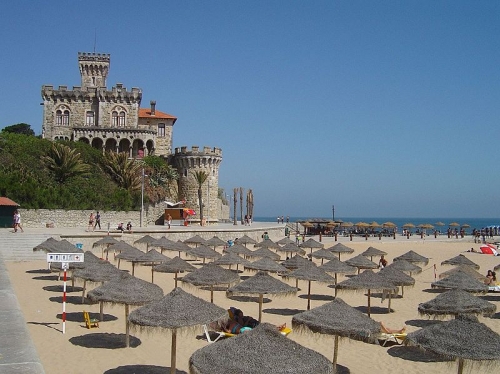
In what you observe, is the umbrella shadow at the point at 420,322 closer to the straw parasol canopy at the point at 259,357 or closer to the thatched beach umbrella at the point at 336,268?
the thatched beach umbrella at the point at 336,268

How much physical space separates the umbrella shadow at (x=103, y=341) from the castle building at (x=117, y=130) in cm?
3932

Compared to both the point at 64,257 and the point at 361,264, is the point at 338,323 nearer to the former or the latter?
the point at 64,257

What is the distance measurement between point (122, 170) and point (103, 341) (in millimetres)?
35860

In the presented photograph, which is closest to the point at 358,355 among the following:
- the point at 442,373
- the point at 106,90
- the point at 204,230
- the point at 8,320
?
the point at 442,373

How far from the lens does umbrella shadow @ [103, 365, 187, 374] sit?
34.0 ft

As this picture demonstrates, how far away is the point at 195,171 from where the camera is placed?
2074 inches

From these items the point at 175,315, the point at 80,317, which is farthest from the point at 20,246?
the point at 175,315

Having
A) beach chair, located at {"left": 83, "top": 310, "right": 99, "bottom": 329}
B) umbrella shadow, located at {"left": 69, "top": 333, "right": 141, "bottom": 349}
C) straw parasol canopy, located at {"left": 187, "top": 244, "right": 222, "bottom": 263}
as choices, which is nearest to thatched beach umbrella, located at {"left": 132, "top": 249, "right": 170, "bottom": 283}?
straw parasol canopy, located at {"left": 187, "top": 244, "right": 222, "bottom": 263}

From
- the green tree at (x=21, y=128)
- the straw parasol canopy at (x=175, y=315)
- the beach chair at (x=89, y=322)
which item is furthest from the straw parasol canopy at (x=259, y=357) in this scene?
the green tree at (x=21, y=128)

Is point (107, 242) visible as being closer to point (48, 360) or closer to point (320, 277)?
point (320, 277)

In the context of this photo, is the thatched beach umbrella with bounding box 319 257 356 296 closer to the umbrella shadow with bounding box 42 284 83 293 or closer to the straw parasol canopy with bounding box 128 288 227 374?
the umbrella shadow with bounding box 42 284 83 293

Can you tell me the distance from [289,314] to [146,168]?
34.6 m

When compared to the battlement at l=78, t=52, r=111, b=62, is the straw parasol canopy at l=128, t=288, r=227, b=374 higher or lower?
lower

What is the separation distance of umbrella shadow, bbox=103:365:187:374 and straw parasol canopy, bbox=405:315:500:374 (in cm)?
462
